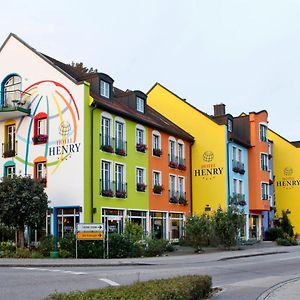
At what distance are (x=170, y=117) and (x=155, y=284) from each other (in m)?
37.4

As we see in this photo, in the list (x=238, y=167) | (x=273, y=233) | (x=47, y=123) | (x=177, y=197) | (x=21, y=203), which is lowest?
(x=273, y=233)

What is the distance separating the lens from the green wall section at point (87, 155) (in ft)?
105

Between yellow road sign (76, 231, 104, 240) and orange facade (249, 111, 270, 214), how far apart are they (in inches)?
968

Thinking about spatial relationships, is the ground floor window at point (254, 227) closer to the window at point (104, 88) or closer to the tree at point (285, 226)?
the tree at point (285, 226)

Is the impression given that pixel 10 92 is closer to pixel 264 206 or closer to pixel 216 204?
pixel 216 204

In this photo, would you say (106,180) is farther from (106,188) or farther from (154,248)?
(154,248)

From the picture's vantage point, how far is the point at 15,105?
34.9m

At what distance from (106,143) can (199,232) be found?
805 centimetres

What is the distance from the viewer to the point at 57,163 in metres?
33.2

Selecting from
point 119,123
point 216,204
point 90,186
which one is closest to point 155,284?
point 90,186

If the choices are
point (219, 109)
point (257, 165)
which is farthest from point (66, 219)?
point (219, 109)

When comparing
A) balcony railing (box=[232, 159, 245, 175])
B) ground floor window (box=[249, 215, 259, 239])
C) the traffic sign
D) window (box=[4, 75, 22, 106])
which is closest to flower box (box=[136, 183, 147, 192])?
window (box=[4, 75, 22, 106])

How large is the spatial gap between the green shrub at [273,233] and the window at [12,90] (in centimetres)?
2697

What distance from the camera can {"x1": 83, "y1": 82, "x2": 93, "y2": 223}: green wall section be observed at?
105 ft
